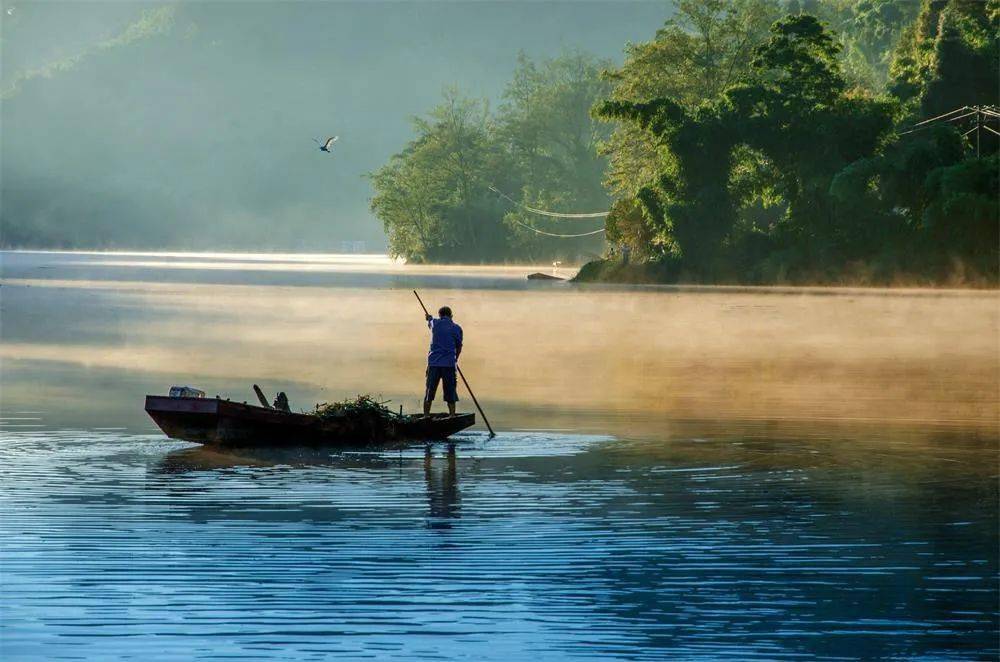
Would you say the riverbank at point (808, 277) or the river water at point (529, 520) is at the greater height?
the riverbank at point (808, 277)

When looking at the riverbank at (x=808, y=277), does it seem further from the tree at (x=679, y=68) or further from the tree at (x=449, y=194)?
the tree at (x=449, y=194)

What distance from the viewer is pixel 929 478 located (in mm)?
18781

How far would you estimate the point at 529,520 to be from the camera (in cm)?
1542

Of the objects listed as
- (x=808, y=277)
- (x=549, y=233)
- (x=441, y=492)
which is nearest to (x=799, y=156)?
(x=808, y=277)

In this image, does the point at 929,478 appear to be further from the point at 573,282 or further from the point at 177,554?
the point at 573,282

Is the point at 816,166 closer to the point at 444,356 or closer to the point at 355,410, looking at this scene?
the point at 444,356

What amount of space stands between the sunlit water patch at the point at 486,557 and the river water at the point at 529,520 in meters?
0.04

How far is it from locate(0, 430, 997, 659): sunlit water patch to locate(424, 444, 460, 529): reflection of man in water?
0.06m

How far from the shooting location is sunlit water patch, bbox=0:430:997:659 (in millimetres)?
10812

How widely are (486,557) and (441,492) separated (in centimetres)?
398

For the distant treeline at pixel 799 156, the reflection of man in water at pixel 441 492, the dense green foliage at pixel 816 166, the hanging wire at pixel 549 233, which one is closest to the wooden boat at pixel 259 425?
the reflection of man in water at pixel 441 492

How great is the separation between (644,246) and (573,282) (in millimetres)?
7979

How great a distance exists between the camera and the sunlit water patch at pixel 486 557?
10.8 meters

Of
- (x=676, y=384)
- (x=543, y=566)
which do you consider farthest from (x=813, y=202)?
(x=543, y=566)
